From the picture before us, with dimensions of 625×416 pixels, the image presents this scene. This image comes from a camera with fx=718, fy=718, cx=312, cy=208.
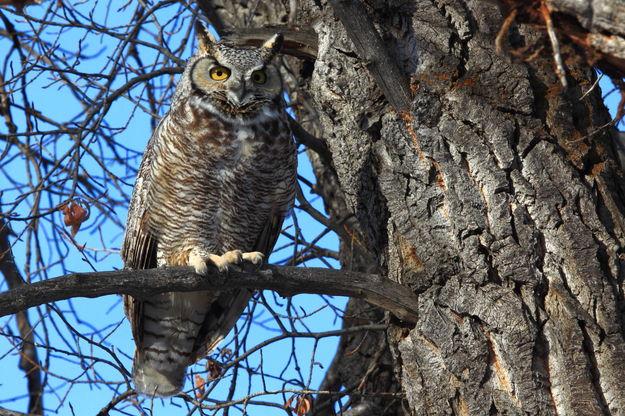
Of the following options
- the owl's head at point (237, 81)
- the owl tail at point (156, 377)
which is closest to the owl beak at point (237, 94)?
the owl's head at point (237, 81)

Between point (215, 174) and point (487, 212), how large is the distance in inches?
44.7

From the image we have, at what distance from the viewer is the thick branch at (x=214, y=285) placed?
1.92 meters

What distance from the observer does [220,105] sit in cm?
292

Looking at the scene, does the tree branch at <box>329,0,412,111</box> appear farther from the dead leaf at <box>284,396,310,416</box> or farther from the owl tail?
the owl tail

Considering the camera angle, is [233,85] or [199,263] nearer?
[199,263]

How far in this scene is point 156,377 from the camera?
11.0 feet

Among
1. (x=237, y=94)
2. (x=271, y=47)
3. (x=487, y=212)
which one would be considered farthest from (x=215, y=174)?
(x=487, y=212)

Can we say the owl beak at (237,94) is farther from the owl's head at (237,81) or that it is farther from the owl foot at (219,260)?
the owl foot at (219,260)

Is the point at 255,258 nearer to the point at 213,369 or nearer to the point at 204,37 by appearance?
the point at 213,369

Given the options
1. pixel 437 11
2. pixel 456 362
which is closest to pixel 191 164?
pixel 437 11

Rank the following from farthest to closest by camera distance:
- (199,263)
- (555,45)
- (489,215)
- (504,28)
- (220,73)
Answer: (220,73)
(199,263)
(489,215)
(504,28)
(555,45)

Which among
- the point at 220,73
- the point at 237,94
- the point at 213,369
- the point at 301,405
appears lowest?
the point at 301,405

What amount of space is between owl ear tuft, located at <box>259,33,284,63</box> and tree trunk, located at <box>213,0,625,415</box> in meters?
0.35

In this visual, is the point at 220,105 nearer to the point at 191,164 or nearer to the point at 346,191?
the point at 191,164
